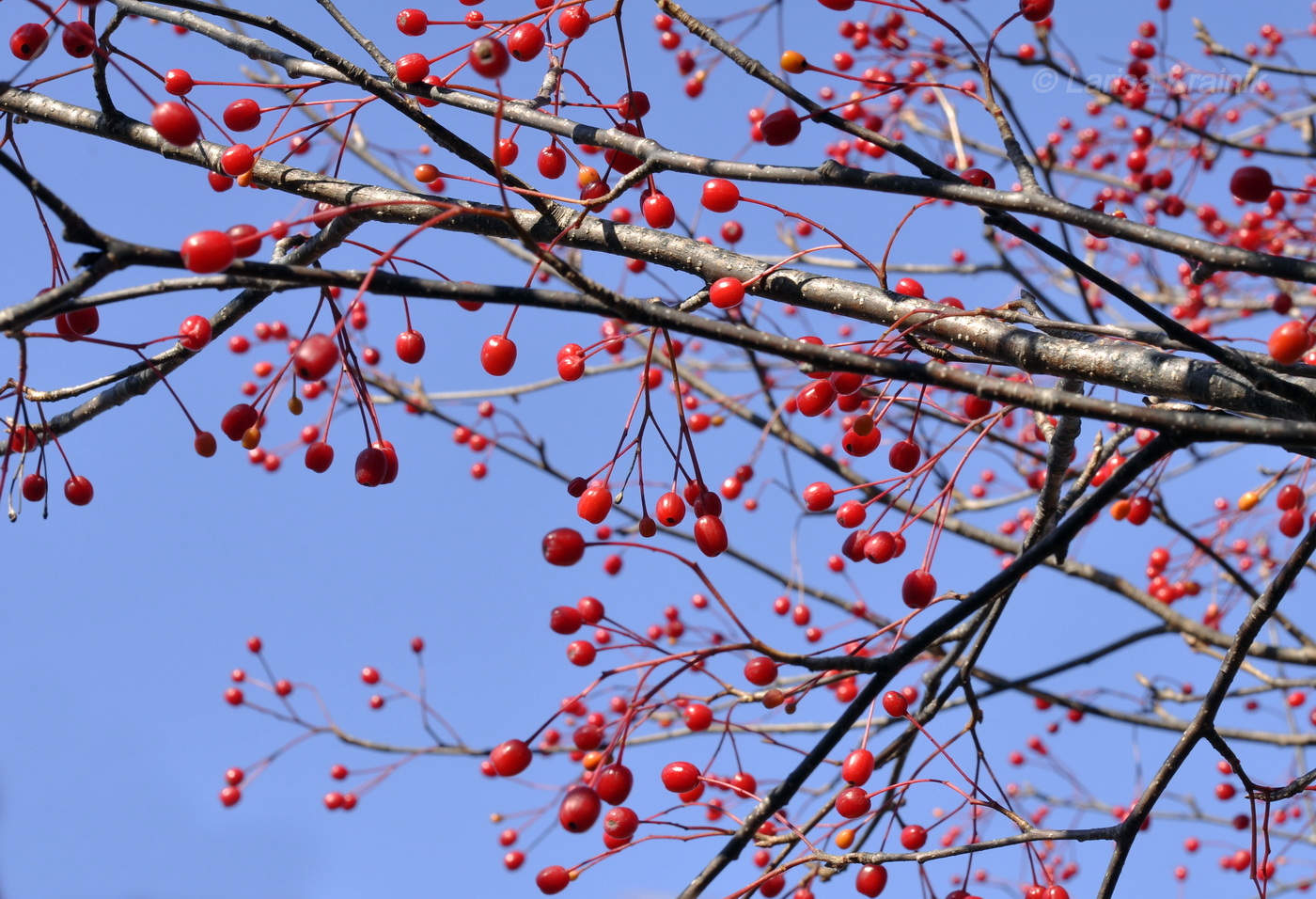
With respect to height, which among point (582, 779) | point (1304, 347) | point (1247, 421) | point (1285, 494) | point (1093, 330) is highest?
point (1285, 494)

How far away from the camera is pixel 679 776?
2021 millimetres

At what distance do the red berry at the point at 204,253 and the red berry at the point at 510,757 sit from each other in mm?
1086

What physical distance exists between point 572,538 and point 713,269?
0.78m

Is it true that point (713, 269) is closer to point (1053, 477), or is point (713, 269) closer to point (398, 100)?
point (398, 100)

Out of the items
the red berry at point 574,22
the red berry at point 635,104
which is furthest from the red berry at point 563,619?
the red berry at point 574,22

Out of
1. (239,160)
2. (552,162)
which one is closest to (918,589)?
(552,162)

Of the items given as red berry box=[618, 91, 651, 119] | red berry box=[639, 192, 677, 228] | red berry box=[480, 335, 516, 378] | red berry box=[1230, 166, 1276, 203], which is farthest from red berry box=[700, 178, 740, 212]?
red berry box=[1230, 166, 1276, 203]

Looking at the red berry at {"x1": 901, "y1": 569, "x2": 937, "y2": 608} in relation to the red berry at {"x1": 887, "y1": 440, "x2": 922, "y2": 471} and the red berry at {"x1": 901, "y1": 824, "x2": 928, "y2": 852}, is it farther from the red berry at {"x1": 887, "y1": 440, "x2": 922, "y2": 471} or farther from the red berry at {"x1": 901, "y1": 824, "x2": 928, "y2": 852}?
the red berry at {"x1": 901, "y1": 824, "x2": 928, "y2": 852}

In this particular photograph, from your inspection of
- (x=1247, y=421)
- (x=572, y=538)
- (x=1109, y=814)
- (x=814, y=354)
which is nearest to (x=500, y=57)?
(x=814, y=354)

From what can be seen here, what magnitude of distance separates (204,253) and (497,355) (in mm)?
860

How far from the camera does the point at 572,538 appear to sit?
1784mm

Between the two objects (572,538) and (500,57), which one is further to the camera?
(572,538)

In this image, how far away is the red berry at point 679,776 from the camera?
202 centimetres

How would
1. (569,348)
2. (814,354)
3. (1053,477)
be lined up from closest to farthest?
(814,354)
(569,348)
(1053,477)
